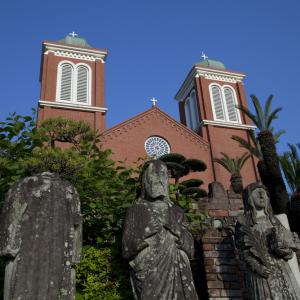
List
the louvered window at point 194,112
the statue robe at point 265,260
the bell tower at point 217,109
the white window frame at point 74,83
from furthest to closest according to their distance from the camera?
the louvered window at point 194,112 → the bell tower at point 217,109 → the white window frame at point 74,83 → the statue robe at point 265,260

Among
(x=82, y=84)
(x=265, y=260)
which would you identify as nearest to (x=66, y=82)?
(x=82, y=84)

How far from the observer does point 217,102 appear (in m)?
36.3

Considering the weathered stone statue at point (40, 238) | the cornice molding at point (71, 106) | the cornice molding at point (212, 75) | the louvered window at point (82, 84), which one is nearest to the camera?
the weathered stone statue at point (40, 238)

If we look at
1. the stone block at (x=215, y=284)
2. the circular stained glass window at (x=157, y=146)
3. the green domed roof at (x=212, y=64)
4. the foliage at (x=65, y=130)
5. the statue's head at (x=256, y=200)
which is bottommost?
the stone block at (x=215, y=284)

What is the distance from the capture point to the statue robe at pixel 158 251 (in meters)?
4.92

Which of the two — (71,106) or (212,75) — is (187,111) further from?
(71,106)

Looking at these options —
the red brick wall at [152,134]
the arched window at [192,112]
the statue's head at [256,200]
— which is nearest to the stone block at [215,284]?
the statue's head at [256,200]

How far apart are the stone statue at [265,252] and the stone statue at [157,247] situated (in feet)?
3.53

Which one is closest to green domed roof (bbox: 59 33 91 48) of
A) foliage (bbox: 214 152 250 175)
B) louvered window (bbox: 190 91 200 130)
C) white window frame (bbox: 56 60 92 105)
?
white window frame (bbox: 56 60 92 105)

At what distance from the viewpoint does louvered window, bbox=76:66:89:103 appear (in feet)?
105

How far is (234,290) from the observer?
22.8 feet

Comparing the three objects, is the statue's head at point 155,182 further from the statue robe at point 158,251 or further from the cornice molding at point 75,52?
the cornice molding at point 75,52

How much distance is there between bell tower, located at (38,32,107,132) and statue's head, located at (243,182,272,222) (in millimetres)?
23869

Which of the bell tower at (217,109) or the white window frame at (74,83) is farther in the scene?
the bell tower at (217,109)
